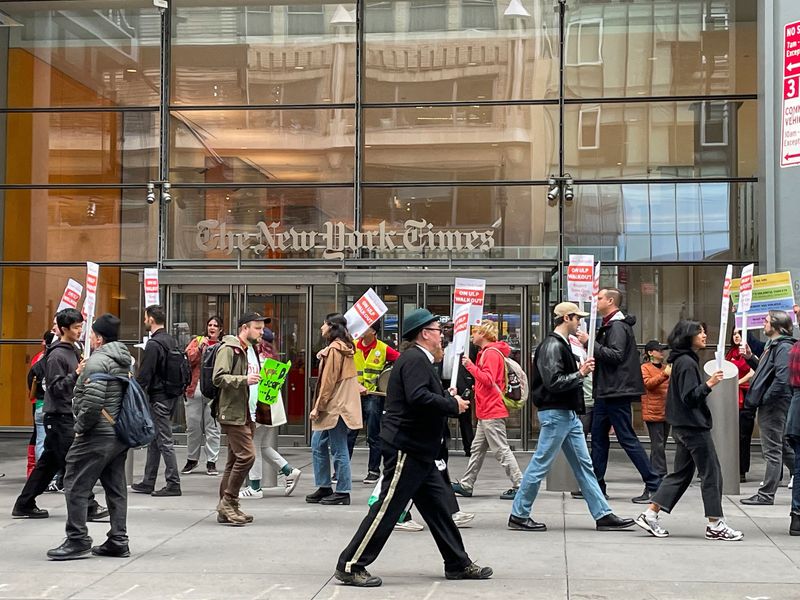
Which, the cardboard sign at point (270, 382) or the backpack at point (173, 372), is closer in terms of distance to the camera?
the cardboard sign at point (270, 382)

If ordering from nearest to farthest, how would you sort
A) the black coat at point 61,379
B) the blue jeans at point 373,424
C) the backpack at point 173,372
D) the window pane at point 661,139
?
the black coat at point 61,379 < the backpack at point 173,372 < the blue jeans at point 373,424 < the window pane at point 661,139

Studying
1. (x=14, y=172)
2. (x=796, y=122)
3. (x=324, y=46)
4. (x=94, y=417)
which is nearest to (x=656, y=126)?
(x=324, y=46)

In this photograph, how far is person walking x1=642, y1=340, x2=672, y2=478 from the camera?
1155cm

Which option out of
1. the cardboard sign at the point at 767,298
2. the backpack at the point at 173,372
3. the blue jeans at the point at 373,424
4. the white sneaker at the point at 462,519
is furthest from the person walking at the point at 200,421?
the cardboard sign at the point at 767,298

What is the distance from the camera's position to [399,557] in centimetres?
808

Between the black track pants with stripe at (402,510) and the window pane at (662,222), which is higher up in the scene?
the window pane at (662,222)

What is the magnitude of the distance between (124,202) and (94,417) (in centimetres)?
1125

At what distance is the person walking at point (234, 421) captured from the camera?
30.5 ft

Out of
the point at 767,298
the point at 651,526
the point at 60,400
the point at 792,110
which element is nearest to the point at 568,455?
the point at 651,526

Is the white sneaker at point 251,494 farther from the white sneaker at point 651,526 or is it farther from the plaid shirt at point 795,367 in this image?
the plaid shirt at point 795,367

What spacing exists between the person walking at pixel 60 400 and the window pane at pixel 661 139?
33.6 feet

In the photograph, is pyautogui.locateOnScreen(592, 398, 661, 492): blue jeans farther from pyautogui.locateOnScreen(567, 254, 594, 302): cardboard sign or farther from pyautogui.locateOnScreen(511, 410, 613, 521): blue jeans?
pyautogui.locateOnScreen(511, 410, 613, 521): blue jeans

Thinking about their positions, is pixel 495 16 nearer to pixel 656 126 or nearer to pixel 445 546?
pixel 656 126

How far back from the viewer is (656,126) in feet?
57.8
